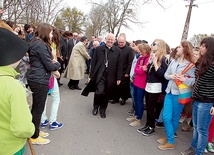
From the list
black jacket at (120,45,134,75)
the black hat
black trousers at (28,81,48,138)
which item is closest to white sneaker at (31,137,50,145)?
black trousers at (28,81,48,138)

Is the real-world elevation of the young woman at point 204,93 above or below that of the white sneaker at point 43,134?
above

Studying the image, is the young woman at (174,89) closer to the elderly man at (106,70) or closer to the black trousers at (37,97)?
the elderly man at (106,70)

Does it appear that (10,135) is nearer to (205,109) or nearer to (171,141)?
(205,109)

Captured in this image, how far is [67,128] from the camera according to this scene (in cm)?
394

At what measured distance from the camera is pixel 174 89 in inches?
134

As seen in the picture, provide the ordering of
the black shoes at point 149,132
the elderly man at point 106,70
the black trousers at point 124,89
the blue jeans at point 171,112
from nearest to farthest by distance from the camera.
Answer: the blue jeans at point 171,112
the black shoes at point 149,132
the elderly man at point 106,70
the black trousers at point 124,89

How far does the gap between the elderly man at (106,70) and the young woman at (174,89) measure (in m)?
1.44

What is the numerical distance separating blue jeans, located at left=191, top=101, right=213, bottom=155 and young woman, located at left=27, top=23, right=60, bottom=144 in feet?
7.50

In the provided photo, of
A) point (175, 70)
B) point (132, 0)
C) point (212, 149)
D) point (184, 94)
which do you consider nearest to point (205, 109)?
point (184, 94)

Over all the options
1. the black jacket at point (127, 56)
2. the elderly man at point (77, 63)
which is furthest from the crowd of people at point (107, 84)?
the elderly man at point (77, 63)

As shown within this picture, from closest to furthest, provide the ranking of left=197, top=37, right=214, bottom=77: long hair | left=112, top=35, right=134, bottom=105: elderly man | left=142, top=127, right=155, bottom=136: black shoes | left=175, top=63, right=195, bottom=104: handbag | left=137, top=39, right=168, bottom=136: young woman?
1. left=197, top=37, right=214, bottom=77: long hair
2. left=175, top=63, right=195, bottom=104: handbag
3. left=137, top=39, right=168, bottom=136: young woman
4. left=142, top=127, right=155, bottom=136: black shoes
5. left=112, top=35, right=134, bottom=105: elderly man

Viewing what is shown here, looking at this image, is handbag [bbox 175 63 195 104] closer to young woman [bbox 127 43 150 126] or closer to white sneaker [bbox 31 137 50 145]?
young woman [bbox 127 43 150 126]

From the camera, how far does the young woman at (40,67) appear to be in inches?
115

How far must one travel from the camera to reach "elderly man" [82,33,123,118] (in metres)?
4.62
